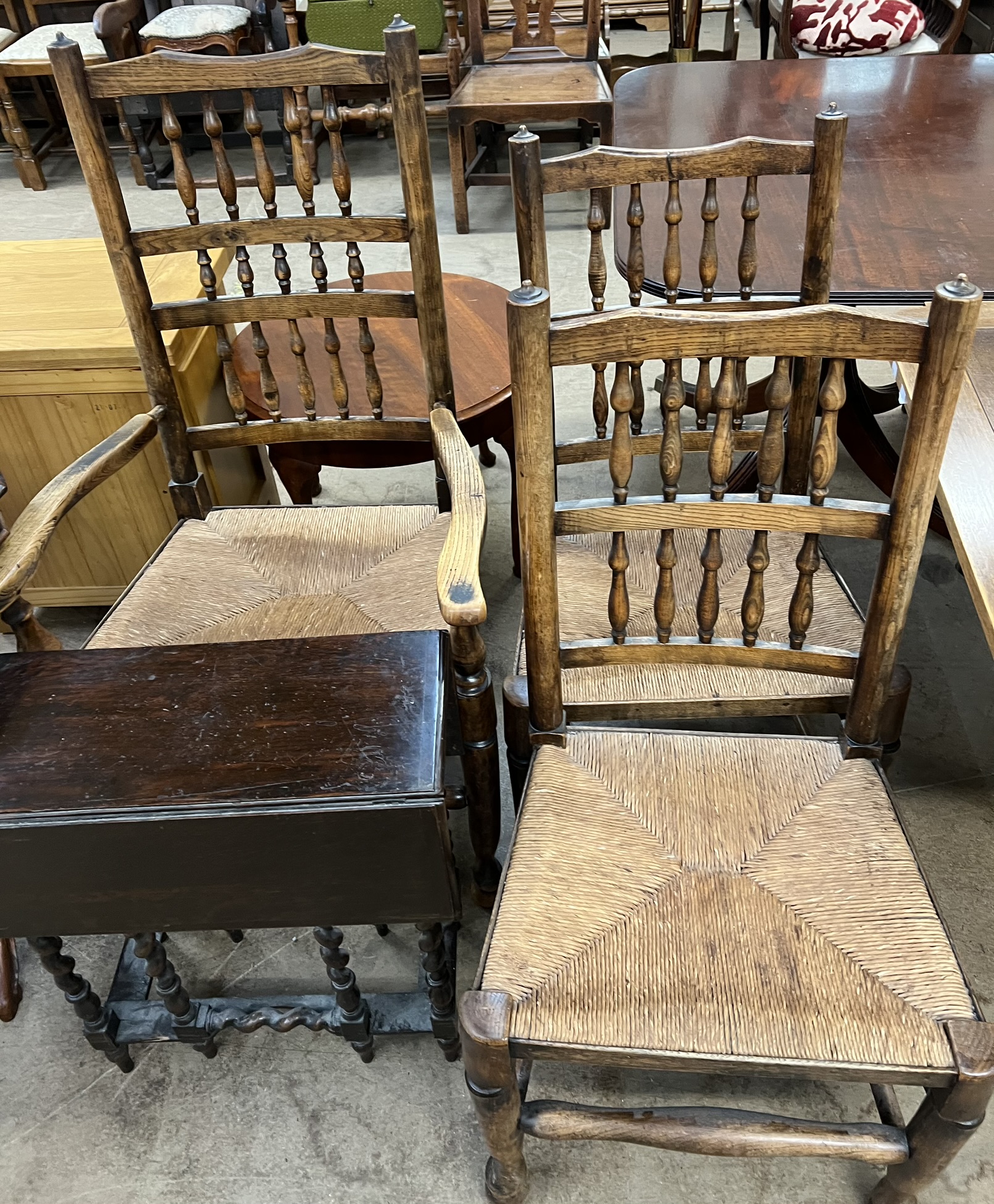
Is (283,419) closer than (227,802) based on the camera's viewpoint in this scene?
No

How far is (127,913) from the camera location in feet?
3.59

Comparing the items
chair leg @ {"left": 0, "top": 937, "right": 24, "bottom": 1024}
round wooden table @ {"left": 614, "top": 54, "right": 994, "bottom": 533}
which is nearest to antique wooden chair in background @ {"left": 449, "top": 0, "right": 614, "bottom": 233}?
round wooden table @ {"left": 614, "top": 54, "right": 994, "bottom": 533}

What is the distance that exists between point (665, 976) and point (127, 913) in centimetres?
61

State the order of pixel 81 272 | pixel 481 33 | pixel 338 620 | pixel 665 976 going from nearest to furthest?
pixel 665 976 < pixel 338 620 < pixel 81 272 < pixel 481 33

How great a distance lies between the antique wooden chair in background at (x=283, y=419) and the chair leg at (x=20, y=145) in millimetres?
3696

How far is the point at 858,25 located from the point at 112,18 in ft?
10.1

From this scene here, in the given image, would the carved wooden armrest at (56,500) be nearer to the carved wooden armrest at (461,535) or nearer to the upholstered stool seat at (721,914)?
the carved wooden armrest at (461,535)

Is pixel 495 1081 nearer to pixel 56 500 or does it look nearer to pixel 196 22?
pixel 56 500

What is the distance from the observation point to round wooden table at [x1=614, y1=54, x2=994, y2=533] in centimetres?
160

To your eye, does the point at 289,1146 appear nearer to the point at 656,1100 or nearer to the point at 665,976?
the point at 656,1100

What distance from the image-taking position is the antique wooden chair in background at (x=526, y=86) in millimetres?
3273

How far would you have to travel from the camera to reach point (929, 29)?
388cm

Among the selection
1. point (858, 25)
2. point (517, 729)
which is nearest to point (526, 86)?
point (858, 25)

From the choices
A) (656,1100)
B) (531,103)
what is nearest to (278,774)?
(656,1100)
